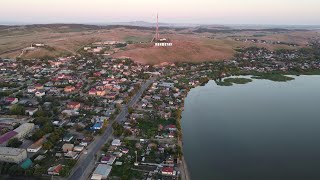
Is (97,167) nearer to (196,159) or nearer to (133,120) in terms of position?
(196,159)

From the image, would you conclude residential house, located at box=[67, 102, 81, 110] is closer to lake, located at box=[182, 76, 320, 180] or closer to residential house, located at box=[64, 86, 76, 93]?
residential house, located at box=[64, 86, 76, 93]

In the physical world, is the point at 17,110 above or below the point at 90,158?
above

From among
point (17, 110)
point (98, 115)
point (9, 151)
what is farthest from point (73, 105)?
point (9, 151)

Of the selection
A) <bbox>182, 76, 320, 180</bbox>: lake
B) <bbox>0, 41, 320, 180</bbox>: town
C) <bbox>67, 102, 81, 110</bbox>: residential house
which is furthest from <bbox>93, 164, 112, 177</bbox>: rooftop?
<bbox>67, 102, 81, 110</bbox>: residential house

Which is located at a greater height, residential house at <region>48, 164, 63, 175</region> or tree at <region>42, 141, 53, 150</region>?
tree at <region>42, 141, 53, 150</region>

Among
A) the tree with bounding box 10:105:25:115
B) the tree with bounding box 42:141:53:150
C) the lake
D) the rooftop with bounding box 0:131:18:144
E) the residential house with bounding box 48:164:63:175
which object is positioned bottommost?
the lake

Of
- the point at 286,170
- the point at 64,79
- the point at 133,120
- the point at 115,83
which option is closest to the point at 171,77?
the point at 115,83

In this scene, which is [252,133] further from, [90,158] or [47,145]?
A: [47,145]
